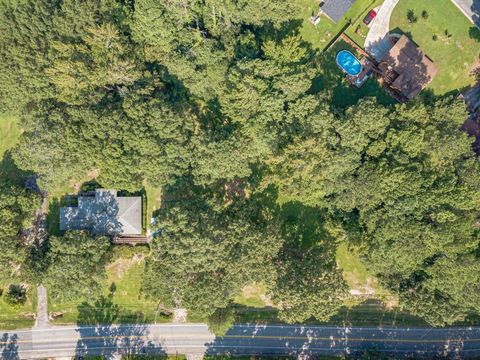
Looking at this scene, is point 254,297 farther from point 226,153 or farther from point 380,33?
point 380,33

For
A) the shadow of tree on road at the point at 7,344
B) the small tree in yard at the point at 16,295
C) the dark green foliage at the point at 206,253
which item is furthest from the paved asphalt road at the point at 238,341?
the dark green foliage at the point at 206,253

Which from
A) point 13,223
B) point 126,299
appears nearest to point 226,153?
point 126,299

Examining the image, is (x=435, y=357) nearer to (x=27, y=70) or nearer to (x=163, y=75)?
(x=163, y=75)

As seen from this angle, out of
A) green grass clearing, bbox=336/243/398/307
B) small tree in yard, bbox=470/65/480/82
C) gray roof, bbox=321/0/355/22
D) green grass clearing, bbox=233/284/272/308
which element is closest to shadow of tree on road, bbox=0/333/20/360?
green grass clearing, bbox=233/284/272/308

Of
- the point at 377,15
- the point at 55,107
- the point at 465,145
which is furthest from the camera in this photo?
the point at 377,15

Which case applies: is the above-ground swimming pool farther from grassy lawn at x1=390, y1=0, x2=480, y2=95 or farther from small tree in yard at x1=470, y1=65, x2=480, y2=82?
small tree in yard at x1=470, y1=65, x2=480, y2=82

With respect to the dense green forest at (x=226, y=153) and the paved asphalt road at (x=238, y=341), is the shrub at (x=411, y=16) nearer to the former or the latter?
the dense green forest at (x=226, y=153)

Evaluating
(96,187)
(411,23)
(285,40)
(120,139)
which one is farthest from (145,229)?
(411,23)
